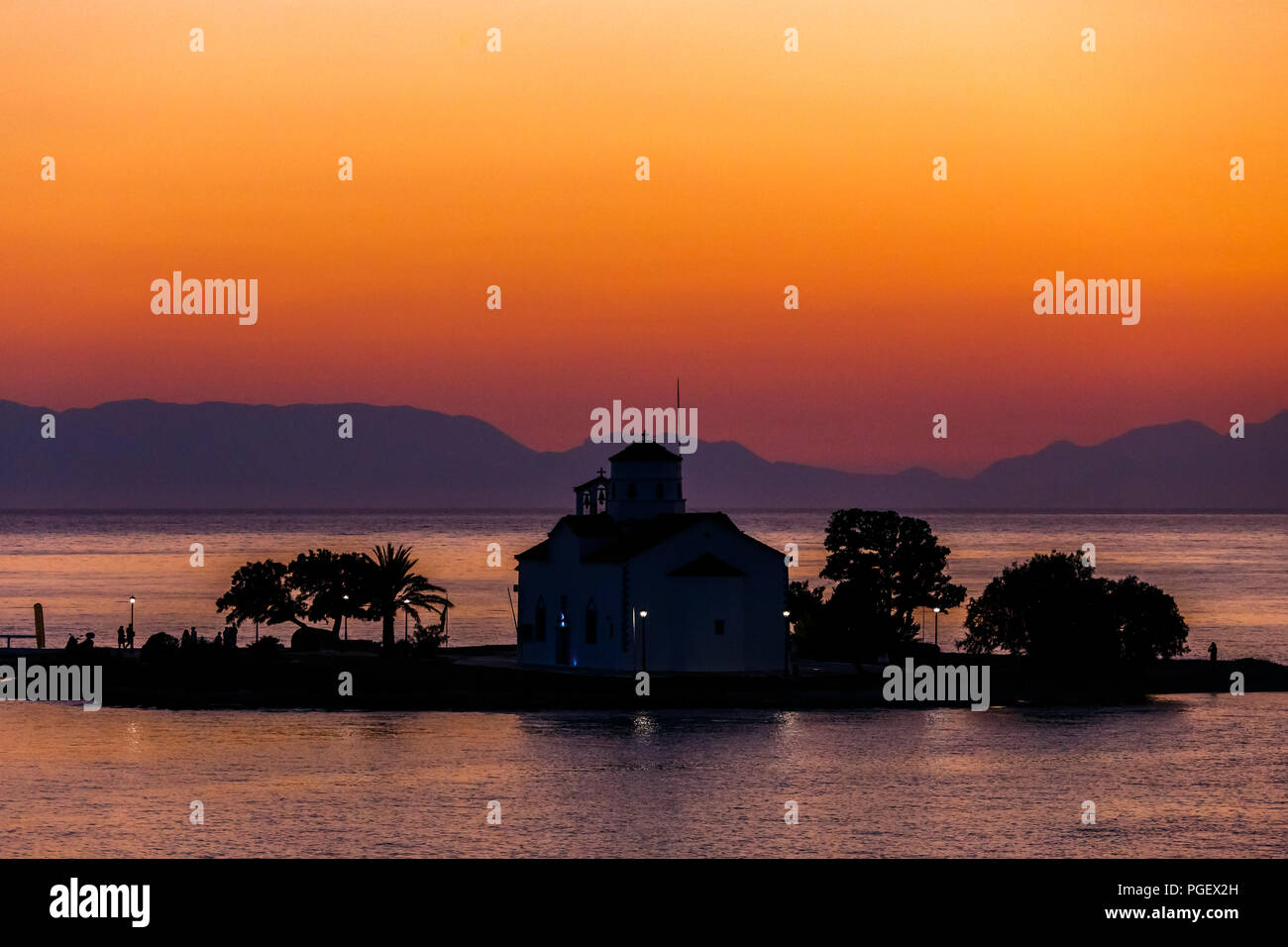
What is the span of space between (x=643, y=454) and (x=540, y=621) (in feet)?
27.5

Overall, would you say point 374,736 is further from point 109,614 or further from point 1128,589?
point 109,614

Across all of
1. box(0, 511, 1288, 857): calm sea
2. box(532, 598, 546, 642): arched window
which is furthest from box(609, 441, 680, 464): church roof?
box(0, 511, 1288, 857): calm sea

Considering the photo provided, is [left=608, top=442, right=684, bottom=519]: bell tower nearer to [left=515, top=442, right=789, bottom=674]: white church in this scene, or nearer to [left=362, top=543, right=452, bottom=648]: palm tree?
[left=515, top=442, right=789, bottom=674]: white church

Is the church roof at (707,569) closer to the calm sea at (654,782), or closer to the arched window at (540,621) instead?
the calm sea at (654,782)

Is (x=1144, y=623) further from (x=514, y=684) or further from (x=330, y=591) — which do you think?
(x=330, y=591)

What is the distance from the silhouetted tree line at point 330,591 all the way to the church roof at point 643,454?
46.8 feet

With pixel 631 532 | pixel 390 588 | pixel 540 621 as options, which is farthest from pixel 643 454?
pixel 390 588

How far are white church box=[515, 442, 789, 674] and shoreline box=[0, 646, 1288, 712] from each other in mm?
1107

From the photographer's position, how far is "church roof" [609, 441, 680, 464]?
71.9m
